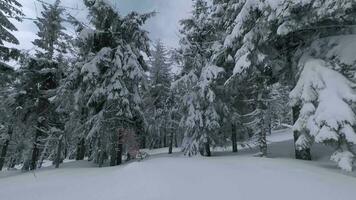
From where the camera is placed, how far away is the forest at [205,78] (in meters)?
9.91

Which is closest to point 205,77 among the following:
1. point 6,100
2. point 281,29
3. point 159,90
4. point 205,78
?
point 205,78

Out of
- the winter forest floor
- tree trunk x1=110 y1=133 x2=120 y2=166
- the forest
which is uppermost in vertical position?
the forest

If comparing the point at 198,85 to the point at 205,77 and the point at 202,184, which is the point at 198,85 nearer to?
the point at 205,77

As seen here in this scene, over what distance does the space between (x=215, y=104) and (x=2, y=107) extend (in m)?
15.4

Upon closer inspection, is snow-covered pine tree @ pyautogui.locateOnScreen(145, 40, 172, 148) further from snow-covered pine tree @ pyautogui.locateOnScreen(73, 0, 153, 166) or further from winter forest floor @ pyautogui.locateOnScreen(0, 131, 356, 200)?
winter forest floor @ pyautogui.locateOnScreen(0, 131, 356, 200)

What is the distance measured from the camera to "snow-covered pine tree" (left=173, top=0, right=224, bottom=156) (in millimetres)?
20281

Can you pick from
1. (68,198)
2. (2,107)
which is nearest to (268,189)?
(68,198)

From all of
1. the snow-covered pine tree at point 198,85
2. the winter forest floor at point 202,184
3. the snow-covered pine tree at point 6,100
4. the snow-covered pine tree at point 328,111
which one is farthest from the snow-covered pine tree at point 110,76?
the snow-covered pine tree at point 328,111

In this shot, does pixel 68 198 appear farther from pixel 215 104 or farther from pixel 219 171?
pixel 215 104

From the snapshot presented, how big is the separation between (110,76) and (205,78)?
568 centimetres

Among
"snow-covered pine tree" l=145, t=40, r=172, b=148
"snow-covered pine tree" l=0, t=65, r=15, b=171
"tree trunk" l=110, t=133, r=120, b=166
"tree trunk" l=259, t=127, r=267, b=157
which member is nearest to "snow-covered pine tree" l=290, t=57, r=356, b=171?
"tree trunk" l=259, t=127, r=267, b=157

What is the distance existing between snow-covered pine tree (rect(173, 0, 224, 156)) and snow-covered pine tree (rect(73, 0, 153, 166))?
3.41 meters

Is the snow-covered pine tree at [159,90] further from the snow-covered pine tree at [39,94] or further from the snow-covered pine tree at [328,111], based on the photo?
the snow-covered pine tree at [328,111]

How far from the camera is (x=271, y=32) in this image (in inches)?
487
